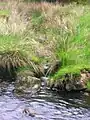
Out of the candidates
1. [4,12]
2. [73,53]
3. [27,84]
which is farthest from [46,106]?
[4,12]

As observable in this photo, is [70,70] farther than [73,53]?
No

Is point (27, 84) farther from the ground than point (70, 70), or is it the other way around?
point (70, 70)

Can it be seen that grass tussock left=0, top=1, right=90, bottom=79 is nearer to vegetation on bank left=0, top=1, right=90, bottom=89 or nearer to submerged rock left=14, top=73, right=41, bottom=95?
vegetation on bank left=0, top=1, right=90, bottom=89

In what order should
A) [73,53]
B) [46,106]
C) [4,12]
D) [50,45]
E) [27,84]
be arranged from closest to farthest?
[46,106], [27,84], [73,53], [50,45], [4,12]

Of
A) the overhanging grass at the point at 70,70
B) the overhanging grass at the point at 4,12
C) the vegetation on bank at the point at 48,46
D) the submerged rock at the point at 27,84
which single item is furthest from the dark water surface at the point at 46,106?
the overhanging grass at the point at 4,12

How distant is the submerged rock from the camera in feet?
40.5

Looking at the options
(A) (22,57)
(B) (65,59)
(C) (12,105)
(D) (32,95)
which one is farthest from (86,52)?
(C) (12,105)

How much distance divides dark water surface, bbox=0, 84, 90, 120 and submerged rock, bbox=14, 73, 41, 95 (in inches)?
9.4

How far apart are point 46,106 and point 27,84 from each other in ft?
5.65

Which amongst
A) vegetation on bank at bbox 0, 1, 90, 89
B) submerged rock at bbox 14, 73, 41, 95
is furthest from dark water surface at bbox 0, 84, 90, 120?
vegetation on bank at bbox 0, 1, 90, 89

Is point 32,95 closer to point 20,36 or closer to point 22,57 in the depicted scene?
point 22,57

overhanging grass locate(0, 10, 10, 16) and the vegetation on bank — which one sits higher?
overhanging grass locate(0, 10, 10, 16)

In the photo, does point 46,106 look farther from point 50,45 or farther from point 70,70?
point 50,45

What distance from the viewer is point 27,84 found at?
12711 millimetres
